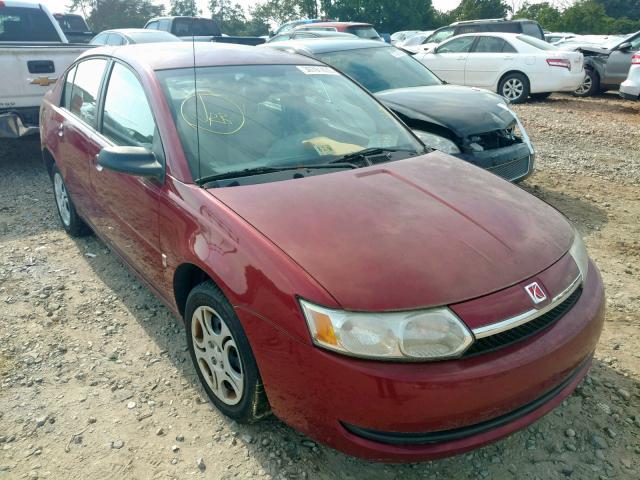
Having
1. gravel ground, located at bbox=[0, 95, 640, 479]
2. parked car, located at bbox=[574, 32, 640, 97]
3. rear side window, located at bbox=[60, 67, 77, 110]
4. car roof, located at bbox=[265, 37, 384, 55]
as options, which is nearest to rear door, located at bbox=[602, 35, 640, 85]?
parked car, located at bbox=[574, 32, 640, 97]

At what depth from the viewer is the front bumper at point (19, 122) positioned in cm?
538

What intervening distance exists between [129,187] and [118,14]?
145 ft

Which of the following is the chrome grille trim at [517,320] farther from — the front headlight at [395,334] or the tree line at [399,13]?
the tree line at [399,13]

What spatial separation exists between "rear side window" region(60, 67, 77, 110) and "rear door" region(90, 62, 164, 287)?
2.91 feet

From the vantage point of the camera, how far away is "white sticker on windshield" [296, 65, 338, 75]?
3304mm

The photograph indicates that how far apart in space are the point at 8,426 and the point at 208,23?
49.4 ft

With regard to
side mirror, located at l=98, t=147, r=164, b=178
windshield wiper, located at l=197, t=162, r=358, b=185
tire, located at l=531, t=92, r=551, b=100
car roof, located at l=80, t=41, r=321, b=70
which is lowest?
tire, located at l=531, t=92, r=551, b=100

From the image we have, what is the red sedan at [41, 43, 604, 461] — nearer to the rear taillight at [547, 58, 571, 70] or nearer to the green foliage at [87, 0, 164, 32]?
the rear taillight at [547, 58, 571, 70]

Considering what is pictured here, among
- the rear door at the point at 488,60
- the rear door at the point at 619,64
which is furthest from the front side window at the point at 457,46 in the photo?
the rear door at the point at 619,64

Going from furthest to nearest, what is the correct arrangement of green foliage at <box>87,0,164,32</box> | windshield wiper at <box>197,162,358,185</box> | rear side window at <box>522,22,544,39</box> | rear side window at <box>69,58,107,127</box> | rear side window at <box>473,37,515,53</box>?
green foliage at <box>87,0,164,32</box> → rear side window at <box>522,22,544,39</box> → rear side window at <box>473,37,515,53</box> → rear side window at <box>69,58,107,127</box> → windshield wiper at <box>197,162,358,185</box>

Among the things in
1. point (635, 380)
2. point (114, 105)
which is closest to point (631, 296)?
point (635, 380)

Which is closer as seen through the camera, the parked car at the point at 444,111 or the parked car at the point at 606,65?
the parked car at the point at 444,111

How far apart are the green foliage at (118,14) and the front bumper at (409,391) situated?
4307 centimetres

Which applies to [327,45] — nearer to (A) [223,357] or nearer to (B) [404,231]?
(B) [404,231]
